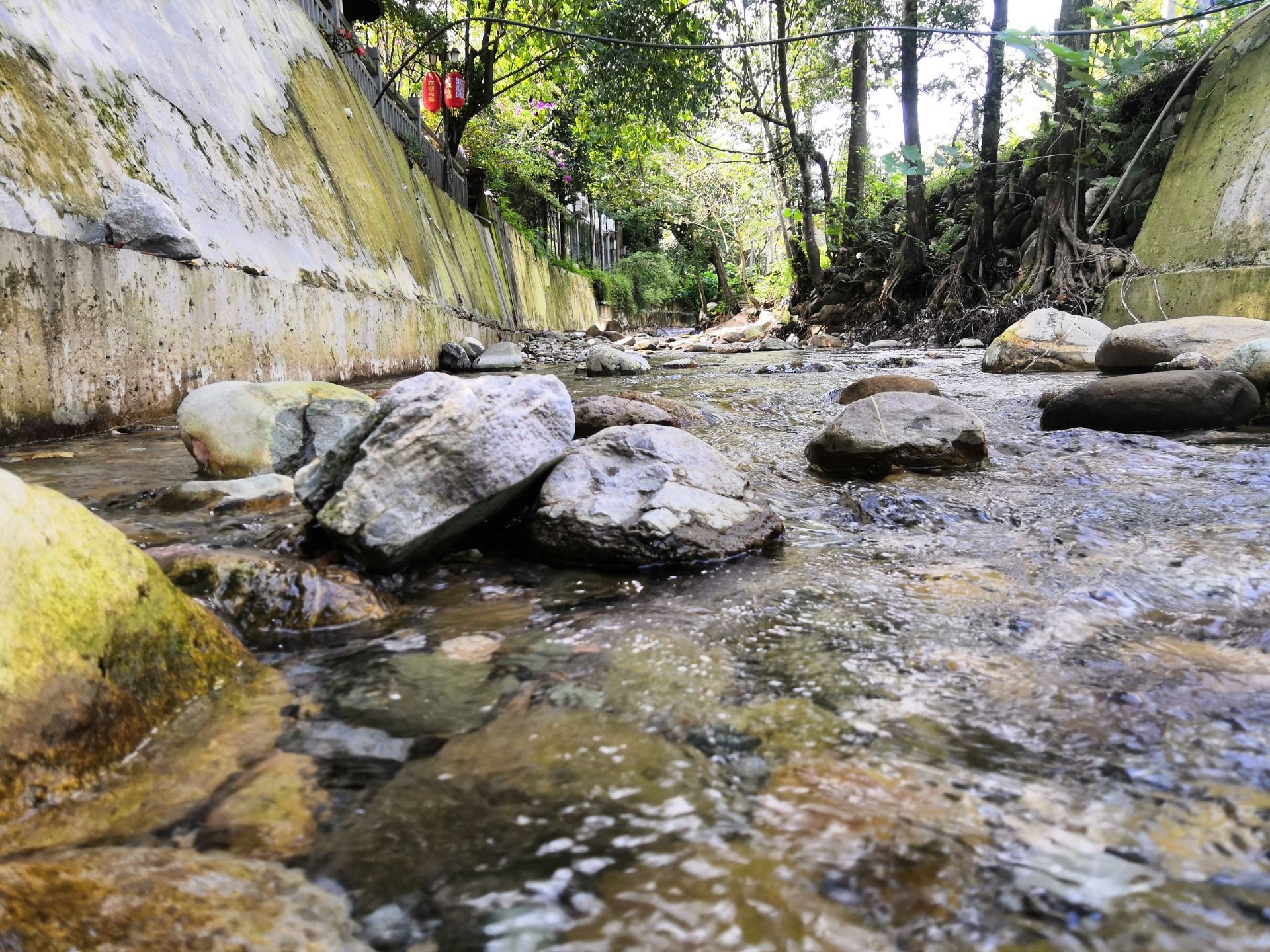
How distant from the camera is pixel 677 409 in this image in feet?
16.6

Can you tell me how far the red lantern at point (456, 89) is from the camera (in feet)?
41.7

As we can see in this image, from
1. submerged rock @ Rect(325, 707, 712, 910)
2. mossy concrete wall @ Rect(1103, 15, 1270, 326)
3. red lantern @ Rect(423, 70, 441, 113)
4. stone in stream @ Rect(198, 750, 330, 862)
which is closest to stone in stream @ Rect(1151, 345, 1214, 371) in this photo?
mossy concrete wall @ Rect(1103, 15, 1270, 326)

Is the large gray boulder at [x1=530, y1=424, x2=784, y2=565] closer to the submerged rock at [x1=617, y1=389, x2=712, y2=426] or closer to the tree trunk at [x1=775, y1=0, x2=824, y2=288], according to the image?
the submerged rock at [x1=617, y1=389, x2=712, y2=426]

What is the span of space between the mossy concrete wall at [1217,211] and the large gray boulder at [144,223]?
8.26m

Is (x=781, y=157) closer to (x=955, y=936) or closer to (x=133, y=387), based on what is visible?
(x=133, y=387)

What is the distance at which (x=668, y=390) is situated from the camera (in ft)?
22.5

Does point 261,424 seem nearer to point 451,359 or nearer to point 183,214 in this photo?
point 183,214

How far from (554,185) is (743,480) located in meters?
23.3

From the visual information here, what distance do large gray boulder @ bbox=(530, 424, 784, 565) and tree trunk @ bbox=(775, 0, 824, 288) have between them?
12.8m

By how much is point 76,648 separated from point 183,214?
4036 millimetres

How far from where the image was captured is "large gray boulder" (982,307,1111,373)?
7.13 metres

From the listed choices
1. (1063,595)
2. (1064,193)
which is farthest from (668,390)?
(1064,193)

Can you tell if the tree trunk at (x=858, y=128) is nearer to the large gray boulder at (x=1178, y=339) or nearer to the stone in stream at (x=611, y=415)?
the large gray boulder at (x=1178, y=339)

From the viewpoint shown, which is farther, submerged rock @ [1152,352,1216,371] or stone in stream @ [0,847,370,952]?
submerged rock @ [1152,352,1216,371]
